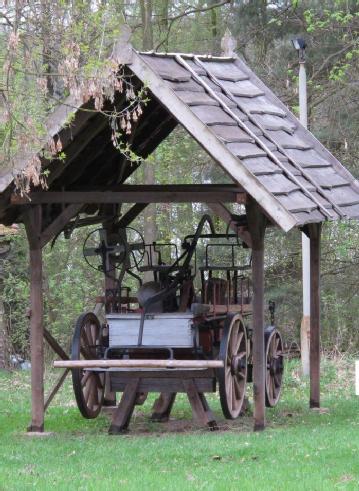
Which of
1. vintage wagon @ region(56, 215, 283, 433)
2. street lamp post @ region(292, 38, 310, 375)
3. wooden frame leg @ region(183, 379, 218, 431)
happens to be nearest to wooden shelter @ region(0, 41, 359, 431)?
vintage wagon @ region(56, 215, 283, 433)

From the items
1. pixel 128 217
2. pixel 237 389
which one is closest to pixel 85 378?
pixel 237 389

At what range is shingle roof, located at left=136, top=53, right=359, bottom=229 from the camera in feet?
33.2

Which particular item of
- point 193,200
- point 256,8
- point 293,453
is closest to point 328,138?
point 256,8

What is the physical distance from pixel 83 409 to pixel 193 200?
8.51 feet

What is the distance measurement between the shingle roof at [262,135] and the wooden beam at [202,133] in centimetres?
7

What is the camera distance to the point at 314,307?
12.6 m

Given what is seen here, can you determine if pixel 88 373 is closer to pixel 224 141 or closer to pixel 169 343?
pixel 169 343

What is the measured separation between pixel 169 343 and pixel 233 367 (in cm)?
70

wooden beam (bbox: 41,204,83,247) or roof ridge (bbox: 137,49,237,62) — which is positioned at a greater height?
roof ridge (bbox: 137,49,237,62)

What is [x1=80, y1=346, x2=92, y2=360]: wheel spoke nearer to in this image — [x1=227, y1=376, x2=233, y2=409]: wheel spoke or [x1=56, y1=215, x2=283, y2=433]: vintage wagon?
[x1=56, y1=215, x2=283, y2=433]: vintage wagon

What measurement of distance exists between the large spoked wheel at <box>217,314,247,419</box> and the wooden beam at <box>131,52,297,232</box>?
173 centimetres

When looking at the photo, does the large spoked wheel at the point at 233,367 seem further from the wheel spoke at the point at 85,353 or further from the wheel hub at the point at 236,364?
the wheel spoke at the point at 85,353

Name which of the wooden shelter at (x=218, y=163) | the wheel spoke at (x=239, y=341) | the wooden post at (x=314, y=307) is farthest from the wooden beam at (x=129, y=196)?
the wooden post at (x=314, y=307)

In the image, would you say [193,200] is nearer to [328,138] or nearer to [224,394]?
[224,394]
